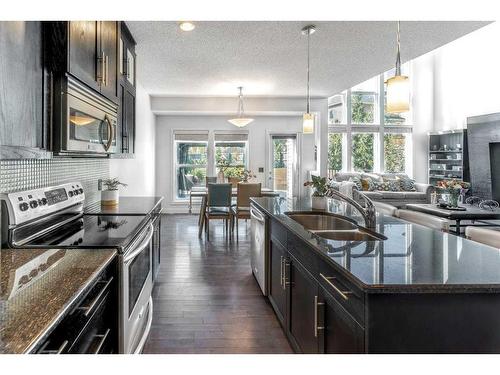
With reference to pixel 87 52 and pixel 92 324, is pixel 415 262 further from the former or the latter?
pixel 87 52

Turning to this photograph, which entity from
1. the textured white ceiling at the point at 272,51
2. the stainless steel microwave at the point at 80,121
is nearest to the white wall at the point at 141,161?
the textured white ceiling at the point at 272,51

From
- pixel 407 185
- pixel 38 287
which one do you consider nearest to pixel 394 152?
pixel 407 185

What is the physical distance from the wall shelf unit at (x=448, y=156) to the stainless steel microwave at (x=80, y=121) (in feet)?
25.8

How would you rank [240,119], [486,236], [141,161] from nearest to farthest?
[486,236], [141,161], [240,119]

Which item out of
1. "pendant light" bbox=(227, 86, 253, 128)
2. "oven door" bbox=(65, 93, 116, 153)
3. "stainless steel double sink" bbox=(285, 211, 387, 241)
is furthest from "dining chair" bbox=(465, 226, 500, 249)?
"pendant light" bbox=(227, 86, 253, 128)

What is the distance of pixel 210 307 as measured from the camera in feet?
9.68

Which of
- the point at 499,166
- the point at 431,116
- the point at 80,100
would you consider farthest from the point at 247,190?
the point at 431,116

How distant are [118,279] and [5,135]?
748mm

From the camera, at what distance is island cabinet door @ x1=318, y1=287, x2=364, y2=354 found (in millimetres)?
1186

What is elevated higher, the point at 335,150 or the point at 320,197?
the point at 335,150

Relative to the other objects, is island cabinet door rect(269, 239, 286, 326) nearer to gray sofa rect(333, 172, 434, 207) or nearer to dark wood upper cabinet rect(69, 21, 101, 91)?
dark wood upper cabinet rect(69, 21, 101, 91)

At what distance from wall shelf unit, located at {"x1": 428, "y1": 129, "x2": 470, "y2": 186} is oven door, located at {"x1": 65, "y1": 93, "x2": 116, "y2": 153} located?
7805 mm

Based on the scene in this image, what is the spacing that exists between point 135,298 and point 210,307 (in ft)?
3.63

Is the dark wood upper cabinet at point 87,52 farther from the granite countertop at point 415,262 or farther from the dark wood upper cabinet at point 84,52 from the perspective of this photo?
the granite countertop at point 415,262
